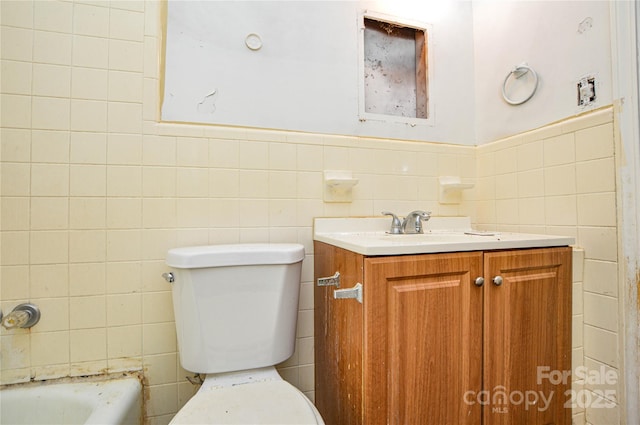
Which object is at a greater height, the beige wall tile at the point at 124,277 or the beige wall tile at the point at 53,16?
the beige wall tile at the point at 53,16

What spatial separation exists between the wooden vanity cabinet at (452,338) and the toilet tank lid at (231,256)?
16 centimetres

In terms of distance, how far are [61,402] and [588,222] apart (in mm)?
1818

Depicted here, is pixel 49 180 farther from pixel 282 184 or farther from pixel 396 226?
pixel 396 226

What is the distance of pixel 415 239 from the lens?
3.23ft

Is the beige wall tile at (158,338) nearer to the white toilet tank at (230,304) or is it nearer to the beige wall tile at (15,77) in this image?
the white toilet tank at (230,304)

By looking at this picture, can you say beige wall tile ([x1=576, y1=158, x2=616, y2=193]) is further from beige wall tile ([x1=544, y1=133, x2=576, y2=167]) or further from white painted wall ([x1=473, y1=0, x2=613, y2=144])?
white painted wall ([x1=473, y1=0, x2=613, y2=144])

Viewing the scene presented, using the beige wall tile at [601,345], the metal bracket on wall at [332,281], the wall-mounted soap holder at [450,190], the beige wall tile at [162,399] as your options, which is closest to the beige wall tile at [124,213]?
the beige wall tile at [162,399]

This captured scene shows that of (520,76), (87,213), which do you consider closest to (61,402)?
(87,213)

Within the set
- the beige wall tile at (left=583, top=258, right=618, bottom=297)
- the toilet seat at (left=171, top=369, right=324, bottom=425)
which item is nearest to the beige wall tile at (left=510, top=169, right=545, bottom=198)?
the beige wall tile at (left=583, top=258, right=618, bottom=297)

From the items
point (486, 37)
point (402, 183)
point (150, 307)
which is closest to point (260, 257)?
point (150, 307)

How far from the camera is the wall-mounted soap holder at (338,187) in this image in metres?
1.19

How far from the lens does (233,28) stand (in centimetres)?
115

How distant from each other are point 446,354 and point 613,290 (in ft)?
→ 2.06

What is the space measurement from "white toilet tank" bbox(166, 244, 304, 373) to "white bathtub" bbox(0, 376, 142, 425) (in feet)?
0.66
